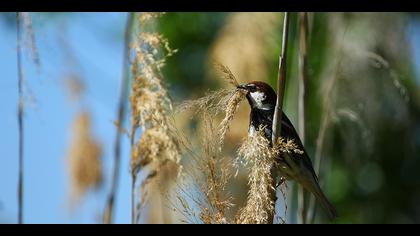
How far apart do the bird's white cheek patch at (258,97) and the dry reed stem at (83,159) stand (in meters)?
1.27

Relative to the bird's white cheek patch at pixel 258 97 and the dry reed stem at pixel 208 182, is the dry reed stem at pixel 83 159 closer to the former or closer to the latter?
the bird's white cheek patch at pixel 258 97

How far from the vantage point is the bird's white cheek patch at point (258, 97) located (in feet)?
10.7

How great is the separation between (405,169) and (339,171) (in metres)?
1.11

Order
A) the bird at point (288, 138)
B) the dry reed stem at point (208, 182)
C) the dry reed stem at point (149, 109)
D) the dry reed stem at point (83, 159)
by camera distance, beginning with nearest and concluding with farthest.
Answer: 1. the dry reed stem at point (208, 182)
2. the dry reed stem at point (149, 109)
3. the bird at point (288, 138)
4. the dry reed stem at point (83, 159)

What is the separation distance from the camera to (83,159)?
4.24 metres

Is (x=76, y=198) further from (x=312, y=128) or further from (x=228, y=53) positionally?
(x=312, y=128)

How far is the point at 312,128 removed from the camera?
769 cm

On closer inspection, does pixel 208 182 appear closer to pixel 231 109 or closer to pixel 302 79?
pixel 231 109

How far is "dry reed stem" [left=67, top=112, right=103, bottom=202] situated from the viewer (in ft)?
13.5

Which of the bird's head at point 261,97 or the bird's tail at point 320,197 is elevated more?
the bird's head at point 261,97

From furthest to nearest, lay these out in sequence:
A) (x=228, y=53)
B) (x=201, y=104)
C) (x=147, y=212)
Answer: (x=228, y=53)
(x=147, y=212)
(x=201, y=104)

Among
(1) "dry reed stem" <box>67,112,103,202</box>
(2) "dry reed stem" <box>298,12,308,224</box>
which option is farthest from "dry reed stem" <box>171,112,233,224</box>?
(1) "dry reed stem" <box>67,112,103,202</box>

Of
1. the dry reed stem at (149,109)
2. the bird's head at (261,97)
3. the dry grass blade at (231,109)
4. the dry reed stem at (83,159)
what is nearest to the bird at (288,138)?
the bird's head at (261,97)
